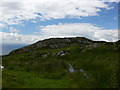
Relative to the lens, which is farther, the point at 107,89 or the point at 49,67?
the point at 49,67

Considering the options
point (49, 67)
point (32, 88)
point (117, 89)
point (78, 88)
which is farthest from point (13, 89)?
point (49, 67)

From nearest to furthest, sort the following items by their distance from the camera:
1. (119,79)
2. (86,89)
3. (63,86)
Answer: (86,89)
(63,86)
(119,79)

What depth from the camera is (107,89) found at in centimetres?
3259

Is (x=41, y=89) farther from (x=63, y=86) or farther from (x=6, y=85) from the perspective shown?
(x=6, y=85)

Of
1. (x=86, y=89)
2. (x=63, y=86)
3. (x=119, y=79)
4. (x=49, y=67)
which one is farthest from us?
(x=49, y=67)

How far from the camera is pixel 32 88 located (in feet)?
109

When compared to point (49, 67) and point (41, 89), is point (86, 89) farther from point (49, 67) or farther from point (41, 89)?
point (49, 67)

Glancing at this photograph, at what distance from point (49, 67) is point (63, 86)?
2966cm

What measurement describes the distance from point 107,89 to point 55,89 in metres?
10.5

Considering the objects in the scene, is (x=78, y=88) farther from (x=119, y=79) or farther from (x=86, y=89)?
(x=119, y=79)

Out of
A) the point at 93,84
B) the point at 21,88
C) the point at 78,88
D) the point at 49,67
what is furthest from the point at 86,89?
the point at 49,67

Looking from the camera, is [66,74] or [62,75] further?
[66,74]

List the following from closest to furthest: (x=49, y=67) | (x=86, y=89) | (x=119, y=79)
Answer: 1. (x=86, y=89)
2. (x=119, y=79)
3. (x=49, y=67)

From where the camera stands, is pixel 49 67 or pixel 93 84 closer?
pixel 93 84
